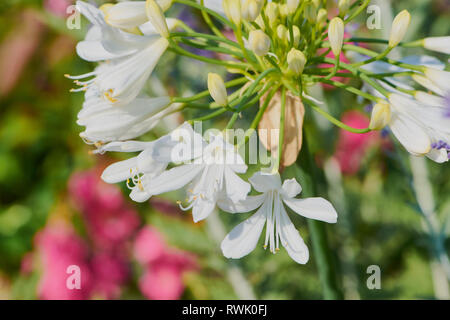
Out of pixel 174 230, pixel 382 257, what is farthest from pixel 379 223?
pixel 174 230

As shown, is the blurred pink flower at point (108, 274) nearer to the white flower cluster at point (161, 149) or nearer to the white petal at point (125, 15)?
the white flower cluster at point (161, 149)

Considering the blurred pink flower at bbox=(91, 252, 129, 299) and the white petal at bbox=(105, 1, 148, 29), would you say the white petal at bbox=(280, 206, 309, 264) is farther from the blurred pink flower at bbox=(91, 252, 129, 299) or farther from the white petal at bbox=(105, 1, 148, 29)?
the blurred pink flower at bbox=(91, 252, 129, 299)

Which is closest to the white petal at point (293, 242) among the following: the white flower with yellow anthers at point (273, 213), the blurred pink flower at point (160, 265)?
the white flower with yellow anthers at point (273, 213)

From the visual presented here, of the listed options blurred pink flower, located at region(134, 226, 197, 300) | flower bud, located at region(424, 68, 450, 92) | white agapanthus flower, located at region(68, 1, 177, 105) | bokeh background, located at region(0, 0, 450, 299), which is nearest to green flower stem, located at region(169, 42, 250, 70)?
white agapanthus flower, located at region(68, 1, 177, 105)

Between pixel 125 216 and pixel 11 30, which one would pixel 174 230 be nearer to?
pixel 125 216

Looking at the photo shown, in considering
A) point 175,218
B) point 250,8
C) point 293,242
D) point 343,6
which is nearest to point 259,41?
point 250,8
